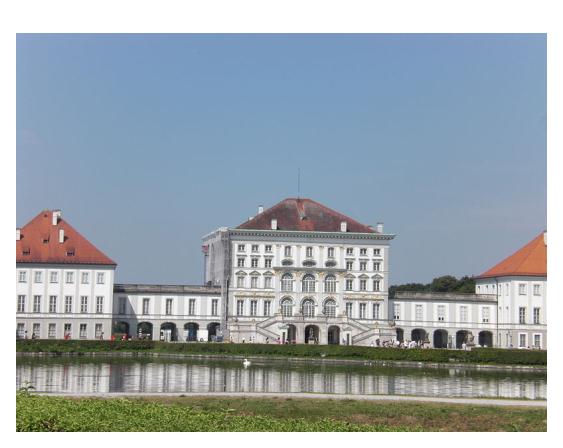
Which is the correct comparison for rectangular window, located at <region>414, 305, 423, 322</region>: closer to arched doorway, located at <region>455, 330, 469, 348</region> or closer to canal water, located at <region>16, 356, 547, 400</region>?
arched doorway, located at <region>455, 330, 469, 348</region>

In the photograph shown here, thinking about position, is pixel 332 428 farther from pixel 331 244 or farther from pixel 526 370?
pixel 331 244

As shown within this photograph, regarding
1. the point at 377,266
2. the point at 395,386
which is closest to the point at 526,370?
the point at 395,386

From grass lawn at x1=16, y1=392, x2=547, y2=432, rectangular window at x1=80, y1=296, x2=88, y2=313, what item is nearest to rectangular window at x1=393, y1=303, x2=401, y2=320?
rectangular window at x1=80, y1=296, x2=88, y2=313

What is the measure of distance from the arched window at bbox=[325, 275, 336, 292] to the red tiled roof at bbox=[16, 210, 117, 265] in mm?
13829

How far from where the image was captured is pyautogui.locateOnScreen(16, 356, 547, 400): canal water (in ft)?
89.3

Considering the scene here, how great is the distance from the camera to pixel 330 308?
62.6 meters

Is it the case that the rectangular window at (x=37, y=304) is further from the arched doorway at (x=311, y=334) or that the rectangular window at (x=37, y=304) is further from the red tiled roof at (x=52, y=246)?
the arched doorway at (x=311, y=334)

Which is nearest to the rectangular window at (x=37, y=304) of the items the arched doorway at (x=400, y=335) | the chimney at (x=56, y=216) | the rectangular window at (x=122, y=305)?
the chimney at (x=56, y=216)

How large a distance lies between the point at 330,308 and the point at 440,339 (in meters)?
8.94

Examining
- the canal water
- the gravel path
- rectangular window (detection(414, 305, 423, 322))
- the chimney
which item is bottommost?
the canal water

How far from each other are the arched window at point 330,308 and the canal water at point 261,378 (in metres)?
18.5
